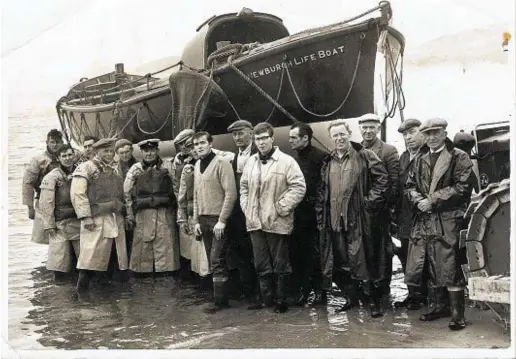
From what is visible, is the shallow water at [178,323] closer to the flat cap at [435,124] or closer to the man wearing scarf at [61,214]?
the man wearing scarf at [61,214]

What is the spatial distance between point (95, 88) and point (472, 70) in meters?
8.50

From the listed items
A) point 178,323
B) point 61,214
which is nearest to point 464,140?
point 178,323

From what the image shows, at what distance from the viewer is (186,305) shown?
602 cm

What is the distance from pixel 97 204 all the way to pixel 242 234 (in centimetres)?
164

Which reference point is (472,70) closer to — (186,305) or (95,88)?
(186,305)

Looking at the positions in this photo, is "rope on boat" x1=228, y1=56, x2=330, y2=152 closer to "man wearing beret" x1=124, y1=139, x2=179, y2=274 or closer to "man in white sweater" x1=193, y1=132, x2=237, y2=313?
"man wearing beret" x1=124, y1=139, x2=179, y2=274

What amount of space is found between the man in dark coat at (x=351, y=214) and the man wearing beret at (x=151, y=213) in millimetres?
2063

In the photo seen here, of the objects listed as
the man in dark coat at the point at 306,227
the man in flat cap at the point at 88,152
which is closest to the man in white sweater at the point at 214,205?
the man in dark coat at the point at 306,227

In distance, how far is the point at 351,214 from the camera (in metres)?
5.35

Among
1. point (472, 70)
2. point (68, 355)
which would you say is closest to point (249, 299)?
point (68, 355)

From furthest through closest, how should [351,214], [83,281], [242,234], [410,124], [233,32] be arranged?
[233,32]
[83,281]
[242,234]
[410,124]
[351,214]

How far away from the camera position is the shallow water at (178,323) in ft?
15.8

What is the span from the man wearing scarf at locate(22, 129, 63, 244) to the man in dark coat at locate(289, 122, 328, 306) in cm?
326

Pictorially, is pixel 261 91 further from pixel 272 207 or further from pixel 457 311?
pixel 457 311
